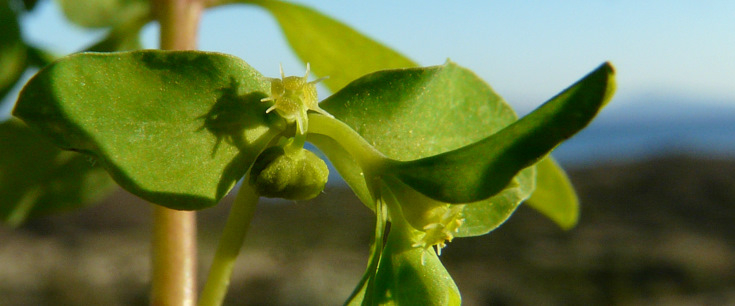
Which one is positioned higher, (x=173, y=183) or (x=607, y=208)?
(x=173, y=183)

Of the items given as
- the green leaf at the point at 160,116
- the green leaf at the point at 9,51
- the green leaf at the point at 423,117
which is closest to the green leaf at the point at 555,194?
the green leaf at the point at 423,117

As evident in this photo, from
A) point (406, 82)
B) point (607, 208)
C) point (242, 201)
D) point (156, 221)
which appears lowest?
point (607, 208)

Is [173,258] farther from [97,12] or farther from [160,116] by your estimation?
[97,12]

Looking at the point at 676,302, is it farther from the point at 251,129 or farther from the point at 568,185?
the point at 251,129

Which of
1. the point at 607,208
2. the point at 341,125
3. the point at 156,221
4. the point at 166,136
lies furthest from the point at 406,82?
the point at 607,208

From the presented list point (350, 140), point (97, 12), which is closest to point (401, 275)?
point (350, 140)

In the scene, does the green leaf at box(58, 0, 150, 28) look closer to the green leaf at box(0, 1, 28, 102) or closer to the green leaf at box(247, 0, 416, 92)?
the green leaf at box(0, 1, 28, 102)

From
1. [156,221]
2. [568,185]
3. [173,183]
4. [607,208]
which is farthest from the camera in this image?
[607,208]

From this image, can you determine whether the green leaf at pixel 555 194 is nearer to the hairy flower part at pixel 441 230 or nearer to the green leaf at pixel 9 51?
the hairy flower part at pixel 441 230
